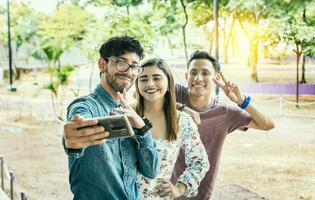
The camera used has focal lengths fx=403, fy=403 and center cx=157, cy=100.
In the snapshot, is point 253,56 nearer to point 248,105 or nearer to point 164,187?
point 248,105

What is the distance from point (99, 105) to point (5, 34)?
177 inches

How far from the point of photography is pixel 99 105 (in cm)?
82

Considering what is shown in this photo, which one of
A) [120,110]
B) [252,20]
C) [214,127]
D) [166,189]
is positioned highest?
[252,20]

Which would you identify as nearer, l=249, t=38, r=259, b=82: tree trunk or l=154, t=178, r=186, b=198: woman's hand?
l=154, t=178, r=186, b=198: woman's hand

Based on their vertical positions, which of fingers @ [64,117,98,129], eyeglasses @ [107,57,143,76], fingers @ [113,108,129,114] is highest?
eyeglasses @ [107,57,143,76]

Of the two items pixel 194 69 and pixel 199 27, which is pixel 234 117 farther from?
pixel 199 27

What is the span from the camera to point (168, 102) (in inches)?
41.7

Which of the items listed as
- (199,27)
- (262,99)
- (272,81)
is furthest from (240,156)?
(199,27)

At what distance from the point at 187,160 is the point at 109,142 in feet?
1.10

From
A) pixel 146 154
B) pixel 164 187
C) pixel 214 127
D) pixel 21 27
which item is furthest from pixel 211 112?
pixel 21 27

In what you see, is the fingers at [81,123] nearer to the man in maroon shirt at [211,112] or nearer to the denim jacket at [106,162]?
the denim jacket at [106,162]

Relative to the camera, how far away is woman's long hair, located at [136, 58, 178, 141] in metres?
1.02

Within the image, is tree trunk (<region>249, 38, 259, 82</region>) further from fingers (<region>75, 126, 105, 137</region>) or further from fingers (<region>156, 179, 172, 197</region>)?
fingers (<region>75, 126, 105, 137</region>)

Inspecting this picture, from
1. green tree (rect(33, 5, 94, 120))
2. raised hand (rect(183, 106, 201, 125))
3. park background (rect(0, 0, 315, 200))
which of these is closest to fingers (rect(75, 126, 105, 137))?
raised hand (rect(183, 106, 201, 125))
